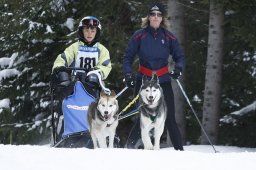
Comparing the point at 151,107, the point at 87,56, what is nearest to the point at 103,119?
the point at 151,107

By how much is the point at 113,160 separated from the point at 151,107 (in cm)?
167

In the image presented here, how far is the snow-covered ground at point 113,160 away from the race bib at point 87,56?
2224 millimetres

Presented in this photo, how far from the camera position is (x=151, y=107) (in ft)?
Answer: 22.3

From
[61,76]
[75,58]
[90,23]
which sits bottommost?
[61,76]

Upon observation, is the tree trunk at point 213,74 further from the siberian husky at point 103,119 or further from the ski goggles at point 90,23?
A: the siberian husky at point 103,119

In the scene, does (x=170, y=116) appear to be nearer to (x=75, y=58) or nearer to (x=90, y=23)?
(x=75, y=58)

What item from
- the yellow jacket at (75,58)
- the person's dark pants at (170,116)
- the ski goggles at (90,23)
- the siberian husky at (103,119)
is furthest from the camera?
the ski goggles at (90,23)

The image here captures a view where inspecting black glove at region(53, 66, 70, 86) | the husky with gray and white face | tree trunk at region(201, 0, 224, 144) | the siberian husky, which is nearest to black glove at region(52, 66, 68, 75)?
black glove at region(53, 66, 70, 86)

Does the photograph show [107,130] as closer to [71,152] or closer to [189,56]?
[71,152]

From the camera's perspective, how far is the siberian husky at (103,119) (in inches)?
266

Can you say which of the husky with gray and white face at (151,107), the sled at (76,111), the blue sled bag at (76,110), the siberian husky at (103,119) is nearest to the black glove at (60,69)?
the sled at (76,111)

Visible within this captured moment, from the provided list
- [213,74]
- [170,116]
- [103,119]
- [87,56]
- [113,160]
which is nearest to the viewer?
[113,160]

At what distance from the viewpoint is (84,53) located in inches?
308

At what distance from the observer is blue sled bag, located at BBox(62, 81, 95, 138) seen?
24.2 ft
